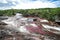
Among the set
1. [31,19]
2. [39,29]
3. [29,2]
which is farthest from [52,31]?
[29,2]

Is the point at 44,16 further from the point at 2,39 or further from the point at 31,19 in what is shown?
the point at 2,39

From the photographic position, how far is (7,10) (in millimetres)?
3029

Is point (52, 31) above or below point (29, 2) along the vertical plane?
below

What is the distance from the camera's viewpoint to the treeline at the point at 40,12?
9.73 feet

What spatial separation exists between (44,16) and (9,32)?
84 cm

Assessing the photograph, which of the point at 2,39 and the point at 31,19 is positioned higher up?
the point at 31,19

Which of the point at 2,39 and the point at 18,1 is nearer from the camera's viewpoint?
the point at 2,39

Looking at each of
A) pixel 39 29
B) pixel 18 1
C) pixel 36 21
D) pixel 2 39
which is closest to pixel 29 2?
pixel 18 1

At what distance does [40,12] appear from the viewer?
3008 millimetres

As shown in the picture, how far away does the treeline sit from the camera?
2.97 metres

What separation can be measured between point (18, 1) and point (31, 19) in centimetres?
52

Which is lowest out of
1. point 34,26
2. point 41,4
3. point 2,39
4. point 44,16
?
point 2,39

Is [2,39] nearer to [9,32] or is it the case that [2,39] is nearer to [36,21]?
[9,32]

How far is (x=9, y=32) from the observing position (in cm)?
291
